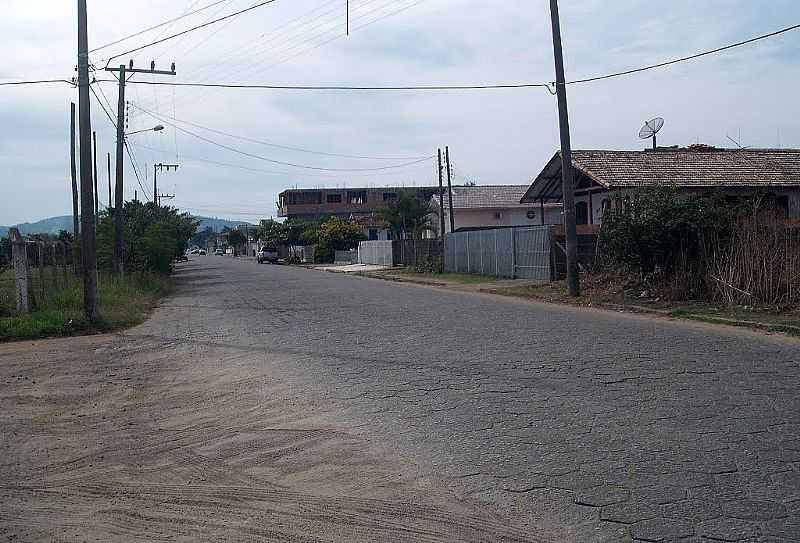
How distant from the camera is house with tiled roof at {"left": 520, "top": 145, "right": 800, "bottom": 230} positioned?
99.3 feet

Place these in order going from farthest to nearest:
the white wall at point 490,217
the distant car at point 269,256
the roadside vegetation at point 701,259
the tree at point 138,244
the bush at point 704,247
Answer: the distant car at point 269,256
the white wall at point 490,217
the tree at point 138,244
the bush at point 704,247
the roadside vegetation at point 701,259

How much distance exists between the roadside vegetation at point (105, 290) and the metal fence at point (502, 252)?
12.4 metres

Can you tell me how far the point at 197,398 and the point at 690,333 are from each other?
27.1 feet

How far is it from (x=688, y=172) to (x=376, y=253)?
90.1ft

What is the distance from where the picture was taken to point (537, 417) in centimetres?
800

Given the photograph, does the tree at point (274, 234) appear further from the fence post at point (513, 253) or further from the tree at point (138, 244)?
the fence post at point (513, 253)

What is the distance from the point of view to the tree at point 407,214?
54.2 metres

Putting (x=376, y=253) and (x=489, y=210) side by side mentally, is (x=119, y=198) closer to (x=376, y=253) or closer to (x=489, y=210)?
(x=376, y=253)

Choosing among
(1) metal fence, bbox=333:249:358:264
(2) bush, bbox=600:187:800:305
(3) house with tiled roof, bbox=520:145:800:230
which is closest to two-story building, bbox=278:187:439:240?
(1) metal fence, bbox=333:249:358:264

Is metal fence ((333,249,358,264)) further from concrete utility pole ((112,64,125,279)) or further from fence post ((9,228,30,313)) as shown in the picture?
fence post ((9,228,30,313))

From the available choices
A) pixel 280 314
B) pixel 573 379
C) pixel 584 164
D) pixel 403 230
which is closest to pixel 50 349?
pixel 280 314

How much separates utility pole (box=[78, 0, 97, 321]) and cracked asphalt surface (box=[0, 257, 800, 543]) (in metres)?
2.87

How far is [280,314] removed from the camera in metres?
20.2

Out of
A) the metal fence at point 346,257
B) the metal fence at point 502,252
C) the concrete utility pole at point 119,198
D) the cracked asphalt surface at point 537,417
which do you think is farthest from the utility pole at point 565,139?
the metal fence at point 346,257
